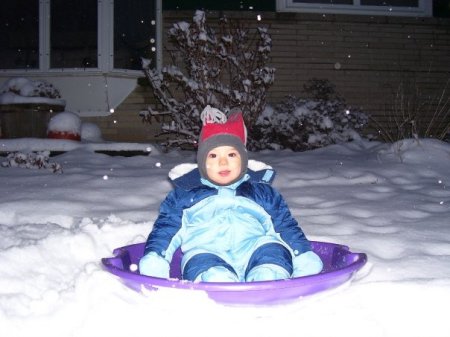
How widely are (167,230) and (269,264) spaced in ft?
2.05

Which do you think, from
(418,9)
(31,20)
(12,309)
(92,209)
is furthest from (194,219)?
(418,9)

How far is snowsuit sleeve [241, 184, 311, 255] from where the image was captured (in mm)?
2809

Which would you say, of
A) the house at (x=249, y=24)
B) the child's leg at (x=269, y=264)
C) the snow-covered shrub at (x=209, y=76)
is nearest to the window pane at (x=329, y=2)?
the house at (x=249, y=24)

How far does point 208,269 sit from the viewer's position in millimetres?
2428

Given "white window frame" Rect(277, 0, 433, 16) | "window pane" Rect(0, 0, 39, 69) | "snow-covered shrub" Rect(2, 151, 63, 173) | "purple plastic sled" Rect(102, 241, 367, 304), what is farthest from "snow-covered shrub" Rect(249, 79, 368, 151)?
"purple plastic sled" Rect(102, 241, 367, 304)

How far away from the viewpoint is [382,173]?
6.07m

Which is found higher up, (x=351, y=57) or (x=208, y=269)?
(x=351, y=57)

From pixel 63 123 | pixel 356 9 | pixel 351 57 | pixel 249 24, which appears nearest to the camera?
pixel 63 123

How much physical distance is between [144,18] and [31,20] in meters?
2.19

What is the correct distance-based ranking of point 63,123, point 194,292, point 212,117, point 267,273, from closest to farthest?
point 194,292 < point 267,273 < point 212,117 < point 63,123

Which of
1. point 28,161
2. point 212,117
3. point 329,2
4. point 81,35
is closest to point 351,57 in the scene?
point 329,2

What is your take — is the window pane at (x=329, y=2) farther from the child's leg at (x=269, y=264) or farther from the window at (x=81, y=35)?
the child's leg at (x=269, y=264)

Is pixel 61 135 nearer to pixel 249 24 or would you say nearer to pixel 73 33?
pixel 73 33

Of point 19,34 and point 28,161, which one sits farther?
point 19,34
